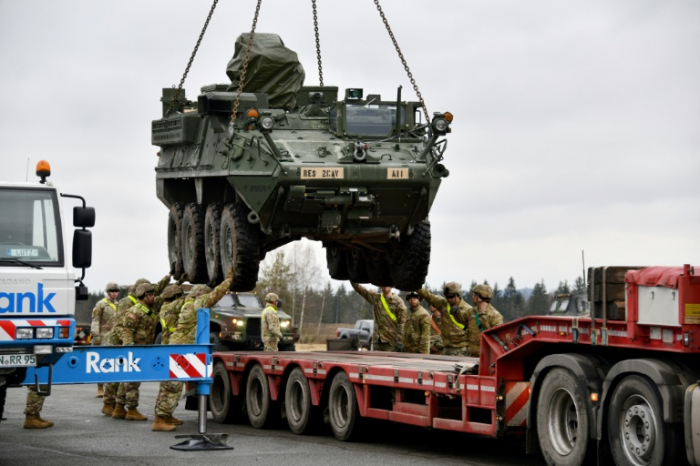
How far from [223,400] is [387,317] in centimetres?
285

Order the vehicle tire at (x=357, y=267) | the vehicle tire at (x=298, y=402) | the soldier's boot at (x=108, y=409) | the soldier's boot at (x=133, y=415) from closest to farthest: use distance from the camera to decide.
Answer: the vehicle tire at (x=298, y=402) < the soldier's boot at (x=133, y=415) < the soldier's boot at (x=108, y=409) < the vehicle tire at (x=357, y=267)

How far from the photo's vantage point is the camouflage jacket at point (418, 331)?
17188mm

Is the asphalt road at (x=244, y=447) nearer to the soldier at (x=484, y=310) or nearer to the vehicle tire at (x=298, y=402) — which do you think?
the vehicle tire at (x=298, y=402)

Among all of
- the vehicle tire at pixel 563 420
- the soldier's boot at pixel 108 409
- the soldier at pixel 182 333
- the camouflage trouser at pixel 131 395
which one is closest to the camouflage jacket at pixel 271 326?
the soldier's boot at pixel 108 409

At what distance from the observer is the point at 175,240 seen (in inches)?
707

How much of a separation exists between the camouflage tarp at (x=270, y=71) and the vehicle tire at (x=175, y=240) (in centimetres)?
219

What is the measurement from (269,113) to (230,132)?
1.78 ft

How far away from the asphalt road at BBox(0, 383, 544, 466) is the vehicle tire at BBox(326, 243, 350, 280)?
280 centimetres

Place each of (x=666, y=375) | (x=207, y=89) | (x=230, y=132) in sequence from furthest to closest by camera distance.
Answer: (x=207, y=89)
(x=230, y=132)
(x=666, y=375)

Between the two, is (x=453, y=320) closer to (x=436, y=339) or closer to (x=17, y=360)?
(x=436, y=339)

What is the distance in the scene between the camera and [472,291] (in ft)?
46.3

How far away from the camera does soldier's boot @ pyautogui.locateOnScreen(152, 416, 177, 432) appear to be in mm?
14703

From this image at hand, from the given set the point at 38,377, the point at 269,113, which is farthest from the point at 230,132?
the point at 38,377

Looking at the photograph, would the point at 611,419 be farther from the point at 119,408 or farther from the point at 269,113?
the point at 119,408
